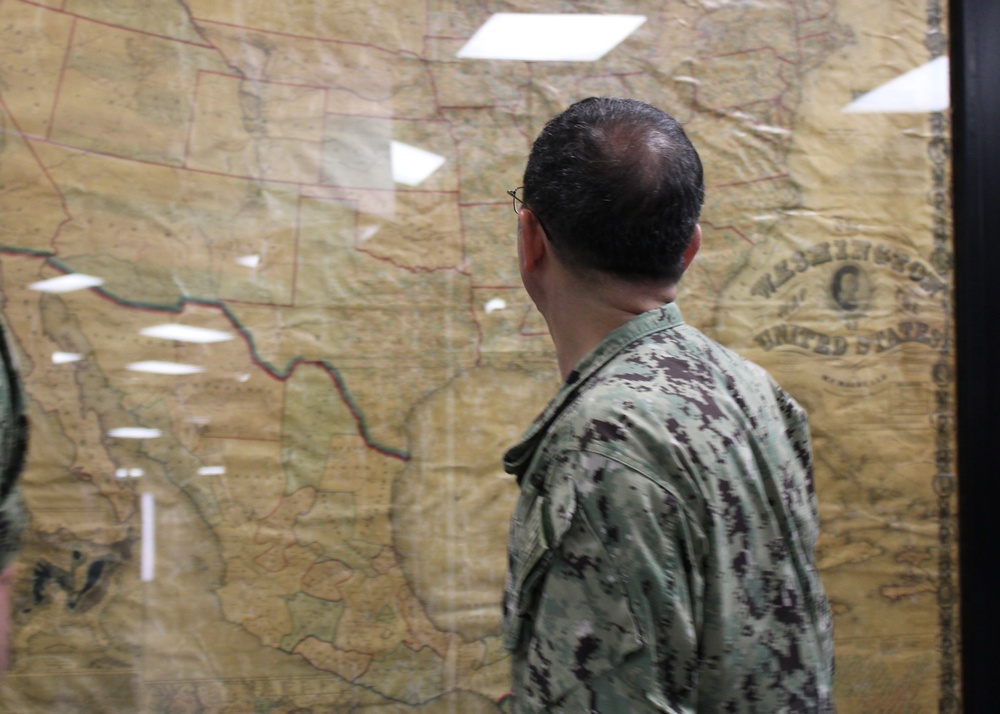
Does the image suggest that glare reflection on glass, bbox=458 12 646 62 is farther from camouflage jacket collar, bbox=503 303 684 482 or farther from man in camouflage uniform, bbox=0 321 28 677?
→ man in camouflage uniform, bbox=0 321 28 677

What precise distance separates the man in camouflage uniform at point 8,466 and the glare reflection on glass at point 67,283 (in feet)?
1.73

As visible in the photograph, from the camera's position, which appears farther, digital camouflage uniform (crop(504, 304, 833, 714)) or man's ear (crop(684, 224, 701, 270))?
man's ear (crop(684, 224, 701, 270))

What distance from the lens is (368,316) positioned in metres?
1.44

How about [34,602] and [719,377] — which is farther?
A: [34,602]

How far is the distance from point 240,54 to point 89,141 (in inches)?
11.5

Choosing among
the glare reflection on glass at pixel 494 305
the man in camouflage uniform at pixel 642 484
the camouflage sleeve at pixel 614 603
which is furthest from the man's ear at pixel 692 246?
the glare reflection on glass at pixel 494 305

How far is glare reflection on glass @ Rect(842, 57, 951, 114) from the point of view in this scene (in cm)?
164

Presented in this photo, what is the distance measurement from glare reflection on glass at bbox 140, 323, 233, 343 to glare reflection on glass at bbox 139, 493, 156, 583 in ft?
0.86

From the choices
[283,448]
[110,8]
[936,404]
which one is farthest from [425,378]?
[936,404]

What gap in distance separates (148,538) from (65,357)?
0.32 m

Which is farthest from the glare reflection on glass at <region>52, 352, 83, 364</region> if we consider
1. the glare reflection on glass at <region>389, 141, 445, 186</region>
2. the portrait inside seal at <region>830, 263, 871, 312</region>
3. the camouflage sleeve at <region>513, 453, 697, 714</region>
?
the portrait inside seal at <region>830, 263, 871, 312</region>

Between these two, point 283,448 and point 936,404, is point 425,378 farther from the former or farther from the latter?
point 936,404

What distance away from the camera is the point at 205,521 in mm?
1352

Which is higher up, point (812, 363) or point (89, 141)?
point (89, 141)
